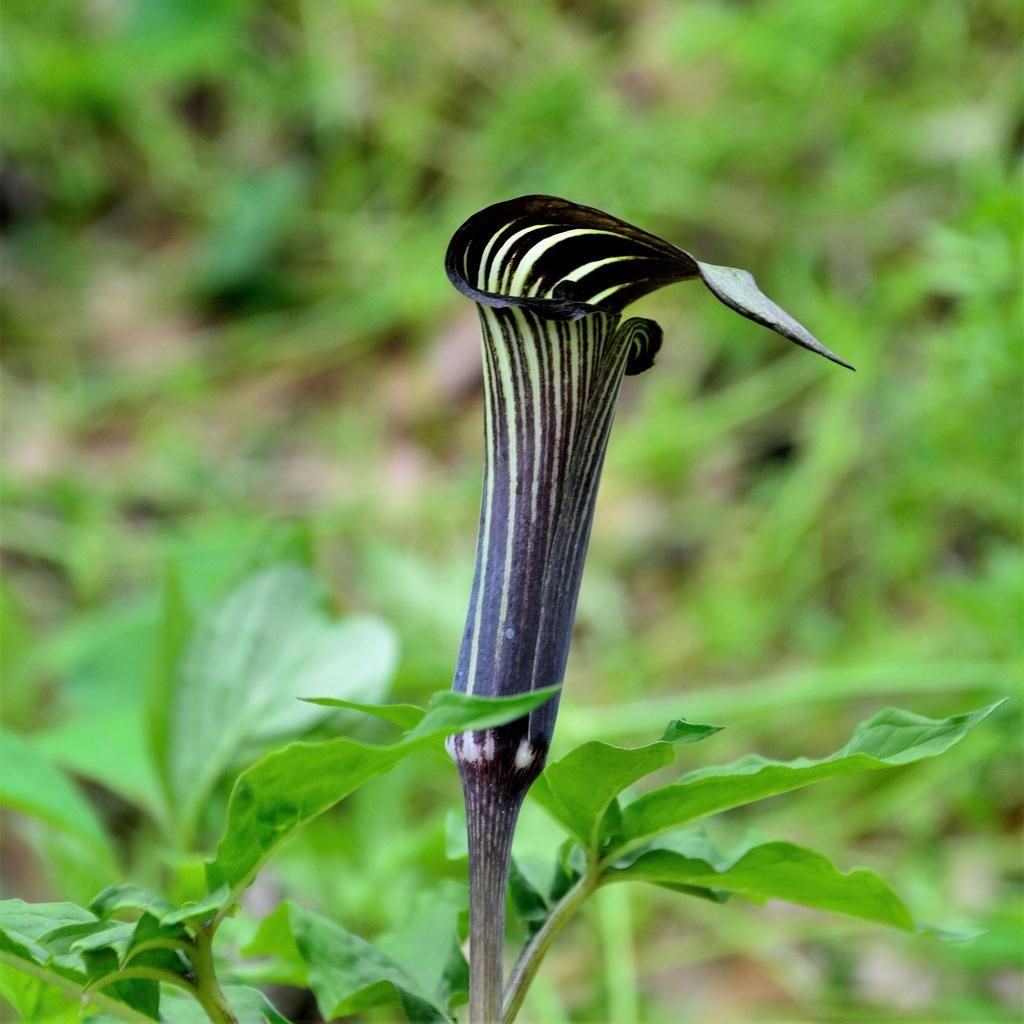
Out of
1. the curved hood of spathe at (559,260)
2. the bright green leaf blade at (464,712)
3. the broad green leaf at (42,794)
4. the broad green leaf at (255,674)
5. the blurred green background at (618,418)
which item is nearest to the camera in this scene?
the bright green leaf blade at (464,712)

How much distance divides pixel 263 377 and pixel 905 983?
5.96ft

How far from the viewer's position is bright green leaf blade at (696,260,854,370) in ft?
1.46

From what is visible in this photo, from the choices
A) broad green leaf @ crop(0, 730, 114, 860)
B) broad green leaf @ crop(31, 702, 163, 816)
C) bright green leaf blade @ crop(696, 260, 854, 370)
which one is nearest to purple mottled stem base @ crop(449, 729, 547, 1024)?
bright green leaf blade @ crop(696, 260, 854, 370)

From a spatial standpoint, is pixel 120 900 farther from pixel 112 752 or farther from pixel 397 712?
pixel 112 752

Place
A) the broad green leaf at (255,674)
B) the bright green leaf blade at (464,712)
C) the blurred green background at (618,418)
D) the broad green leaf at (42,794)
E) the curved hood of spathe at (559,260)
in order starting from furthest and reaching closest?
the blurred green background at (618,418) → the broad green leaf at (255,674) → the broad green leaf at (42,794) → the curved hood of spathe at (559,260) → the bright green leaf blade at (464,712)

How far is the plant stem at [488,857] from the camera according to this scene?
0.56 metres

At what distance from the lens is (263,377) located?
2709mm

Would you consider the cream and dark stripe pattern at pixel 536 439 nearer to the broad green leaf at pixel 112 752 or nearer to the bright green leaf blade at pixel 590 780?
the bright green leaf blade at pixel 590 780

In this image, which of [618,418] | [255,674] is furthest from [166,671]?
[618,418]

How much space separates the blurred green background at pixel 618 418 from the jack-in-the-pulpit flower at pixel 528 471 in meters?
0.31

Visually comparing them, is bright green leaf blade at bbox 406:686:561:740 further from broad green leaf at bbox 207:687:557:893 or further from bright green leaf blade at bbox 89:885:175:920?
bright green leaf blade at bbox 89:885:175:920

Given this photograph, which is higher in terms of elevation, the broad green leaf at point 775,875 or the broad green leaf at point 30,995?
the broad green leaf at point 775,875

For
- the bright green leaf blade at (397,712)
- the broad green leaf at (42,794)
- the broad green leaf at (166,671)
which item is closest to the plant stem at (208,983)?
the bright green leaf blade at (397,712)

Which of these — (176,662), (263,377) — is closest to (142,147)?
(263,377)
